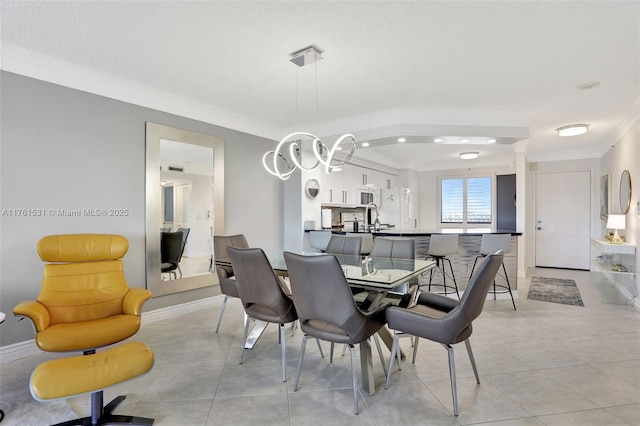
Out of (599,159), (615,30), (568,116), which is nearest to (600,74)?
(615,30)

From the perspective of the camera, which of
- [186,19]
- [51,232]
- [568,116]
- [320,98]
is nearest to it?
[186,19]

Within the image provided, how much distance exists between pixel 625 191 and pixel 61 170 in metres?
6.82

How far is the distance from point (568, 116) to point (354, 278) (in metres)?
4.13

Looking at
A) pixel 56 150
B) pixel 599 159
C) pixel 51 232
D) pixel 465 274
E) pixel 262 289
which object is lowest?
pixel 465 274

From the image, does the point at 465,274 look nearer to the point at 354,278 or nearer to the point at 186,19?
the point at 354,278

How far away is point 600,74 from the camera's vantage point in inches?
124

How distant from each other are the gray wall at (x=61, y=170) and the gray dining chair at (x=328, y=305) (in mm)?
2234

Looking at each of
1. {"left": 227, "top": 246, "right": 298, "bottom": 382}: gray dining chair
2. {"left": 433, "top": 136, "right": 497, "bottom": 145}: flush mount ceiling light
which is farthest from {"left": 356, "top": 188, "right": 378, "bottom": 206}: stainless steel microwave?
{"left": 227, "top": 246, "right": 298, "bottom": 382}: gray dining chair

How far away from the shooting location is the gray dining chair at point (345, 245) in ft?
12.7

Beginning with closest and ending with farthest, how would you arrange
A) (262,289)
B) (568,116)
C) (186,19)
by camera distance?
(186,19) → (262,289) → (568,116)

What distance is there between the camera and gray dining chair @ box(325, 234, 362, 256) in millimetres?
3873

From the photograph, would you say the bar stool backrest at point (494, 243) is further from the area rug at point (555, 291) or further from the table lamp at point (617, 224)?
the table lamp at point (617, 224)

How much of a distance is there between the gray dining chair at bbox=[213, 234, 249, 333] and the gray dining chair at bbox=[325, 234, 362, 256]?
1.04m

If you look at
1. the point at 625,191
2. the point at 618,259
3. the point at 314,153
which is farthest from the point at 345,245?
the point at 618,259
